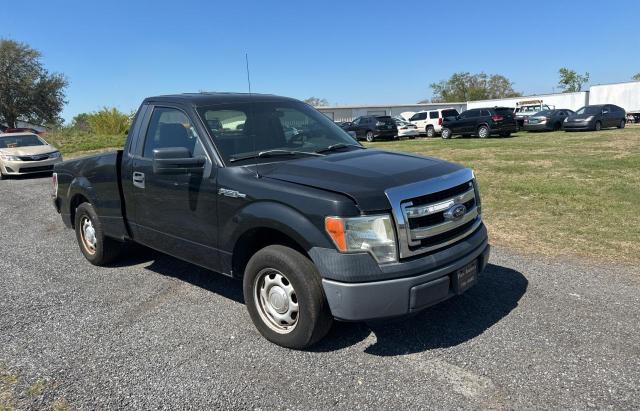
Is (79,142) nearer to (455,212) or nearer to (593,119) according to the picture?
(455,212)

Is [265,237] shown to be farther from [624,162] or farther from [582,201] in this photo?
[624,162]

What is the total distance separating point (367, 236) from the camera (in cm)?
317

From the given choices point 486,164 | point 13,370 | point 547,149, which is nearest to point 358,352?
point 13,370

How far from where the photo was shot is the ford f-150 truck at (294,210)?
318 cm

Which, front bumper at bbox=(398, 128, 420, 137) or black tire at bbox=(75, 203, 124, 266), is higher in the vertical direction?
black tire at bbox=(75, 203, 124, 266)

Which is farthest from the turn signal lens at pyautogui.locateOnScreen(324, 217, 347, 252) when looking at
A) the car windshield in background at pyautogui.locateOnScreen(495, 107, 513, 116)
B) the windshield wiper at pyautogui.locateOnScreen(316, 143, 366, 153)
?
the car windshield in background at pyautogui.locateOnScreen(495, 107, 513, 116)

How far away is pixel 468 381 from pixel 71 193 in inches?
196

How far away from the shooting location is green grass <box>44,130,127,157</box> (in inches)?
927

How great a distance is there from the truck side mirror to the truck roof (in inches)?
25.5

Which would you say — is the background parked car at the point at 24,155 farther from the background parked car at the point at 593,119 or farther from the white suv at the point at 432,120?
the background parked car at the point at 593,119

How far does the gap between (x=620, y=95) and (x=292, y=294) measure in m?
45.6

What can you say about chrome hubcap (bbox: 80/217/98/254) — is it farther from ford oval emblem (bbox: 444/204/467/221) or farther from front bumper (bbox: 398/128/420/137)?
front bumper (bbox: 398/128/420/137)

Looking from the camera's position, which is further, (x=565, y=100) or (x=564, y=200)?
(x=565, y=100)

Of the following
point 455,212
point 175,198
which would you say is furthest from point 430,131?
point 455,212
